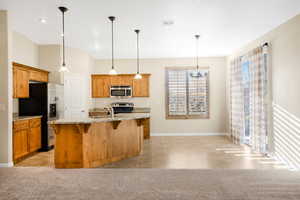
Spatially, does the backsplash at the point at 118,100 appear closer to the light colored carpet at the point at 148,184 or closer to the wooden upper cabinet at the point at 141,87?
the wooden upper cabinet at the point at 141,87

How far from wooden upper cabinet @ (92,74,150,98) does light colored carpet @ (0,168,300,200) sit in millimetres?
5910

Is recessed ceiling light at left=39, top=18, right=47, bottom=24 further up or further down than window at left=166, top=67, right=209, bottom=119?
further up

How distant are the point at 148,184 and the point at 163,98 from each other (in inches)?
249

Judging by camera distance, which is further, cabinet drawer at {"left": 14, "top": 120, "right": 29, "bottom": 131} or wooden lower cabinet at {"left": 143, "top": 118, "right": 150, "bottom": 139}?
wooden lower cabinet at {"left": 143, "top": 118, "right": 150, "bottom": 139}

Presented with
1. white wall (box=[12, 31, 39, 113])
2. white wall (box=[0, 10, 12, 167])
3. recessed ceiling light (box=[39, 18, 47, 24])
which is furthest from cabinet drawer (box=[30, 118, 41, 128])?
recessed ceiling light (box=[39, 18, 47, 24])

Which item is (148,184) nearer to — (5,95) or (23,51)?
(5,95)

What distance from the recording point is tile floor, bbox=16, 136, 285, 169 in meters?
4.02

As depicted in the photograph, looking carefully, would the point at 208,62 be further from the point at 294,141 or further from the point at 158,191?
the point at 158,191

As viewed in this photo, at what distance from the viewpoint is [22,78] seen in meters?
4.75

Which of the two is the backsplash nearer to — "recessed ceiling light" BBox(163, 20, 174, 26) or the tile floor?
the tile floor

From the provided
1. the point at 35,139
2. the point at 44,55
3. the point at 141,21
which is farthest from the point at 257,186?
the point at 44,55

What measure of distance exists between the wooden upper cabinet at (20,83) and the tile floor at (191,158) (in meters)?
1.37

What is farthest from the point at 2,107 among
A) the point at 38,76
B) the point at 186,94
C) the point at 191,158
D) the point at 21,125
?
the point at 186,94

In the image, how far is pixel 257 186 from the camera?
1.10 metres
